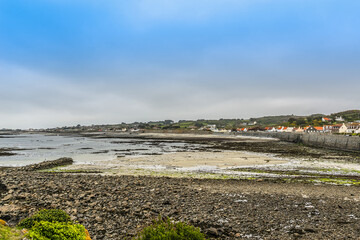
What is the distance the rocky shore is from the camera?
300 inches

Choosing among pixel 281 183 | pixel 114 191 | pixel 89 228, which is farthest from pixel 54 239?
pixel 281 183

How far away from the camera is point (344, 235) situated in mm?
7203

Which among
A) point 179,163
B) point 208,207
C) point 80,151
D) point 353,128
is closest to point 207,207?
point 208,207

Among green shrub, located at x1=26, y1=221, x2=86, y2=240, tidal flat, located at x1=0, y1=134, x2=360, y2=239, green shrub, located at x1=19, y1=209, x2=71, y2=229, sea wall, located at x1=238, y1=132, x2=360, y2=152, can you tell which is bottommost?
sea wall, located at x1=238, y1=132, x2=360, y2=152

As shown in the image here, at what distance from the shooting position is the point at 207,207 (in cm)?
984

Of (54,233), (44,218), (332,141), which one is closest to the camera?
(54,233)

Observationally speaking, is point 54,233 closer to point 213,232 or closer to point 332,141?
point 213,232

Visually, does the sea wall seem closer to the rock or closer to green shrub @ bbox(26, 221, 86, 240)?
the rock

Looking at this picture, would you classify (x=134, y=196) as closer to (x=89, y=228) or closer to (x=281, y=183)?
(x=89, y=228)

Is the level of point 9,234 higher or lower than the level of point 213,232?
higher

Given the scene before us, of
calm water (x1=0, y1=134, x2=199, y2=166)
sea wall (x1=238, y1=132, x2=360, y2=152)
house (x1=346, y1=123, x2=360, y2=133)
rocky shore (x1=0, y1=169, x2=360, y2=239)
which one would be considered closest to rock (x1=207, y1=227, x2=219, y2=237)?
rocky shore (x1=0, y1=169, x2=360, y2=239)

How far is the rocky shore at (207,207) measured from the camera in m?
7.61

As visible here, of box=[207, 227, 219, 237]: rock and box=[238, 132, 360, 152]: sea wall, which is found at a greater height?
box=[207, 227, 219, 237]: rock

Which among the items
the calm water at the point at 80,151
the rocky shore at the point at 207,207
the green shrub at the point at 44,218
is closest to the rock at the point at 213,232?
the rocky shore at the point at 207,207
